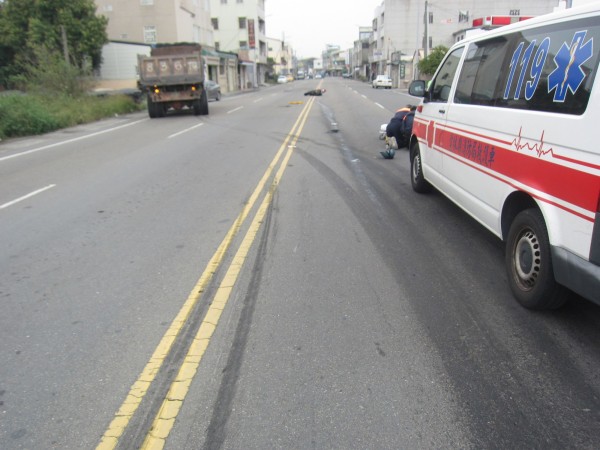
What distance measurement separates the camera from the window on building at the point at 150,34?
1781 inches

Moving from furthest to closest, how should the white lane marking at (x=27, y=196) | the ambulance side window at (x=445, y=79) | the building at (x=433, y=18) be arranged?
the building at (x=433, y=18) → the white lane marking at (x=27, y=196) → the ambulance side window at (x=445, y=79)

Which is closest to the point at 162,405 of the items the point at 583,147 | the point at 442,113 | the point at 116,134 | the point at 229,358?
the point at 229,358

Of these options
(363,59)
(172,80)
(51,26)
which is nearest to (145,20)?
(51,26)

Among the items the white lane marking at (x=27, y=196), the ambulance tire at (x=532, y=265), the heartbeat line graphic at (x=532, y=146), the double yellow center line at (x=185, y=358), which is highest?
the heartbeat line graphic at (x=532, y=146)

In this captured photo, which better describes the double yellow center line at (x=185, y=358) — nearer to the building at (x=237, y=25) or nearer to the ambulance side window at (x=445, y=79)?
the ambulance side window at (x=445, y=79)

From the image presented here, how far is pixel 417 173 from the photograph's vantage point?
25.5ft

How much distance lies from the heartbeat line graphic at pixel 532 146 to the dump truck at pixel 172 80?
19.9 m

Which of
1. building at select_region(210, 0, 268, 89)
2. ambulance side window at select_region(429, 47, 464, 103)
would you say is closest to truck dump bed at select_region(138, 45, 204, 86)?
ambulance side window at select_region(429, 47, 464, 103)

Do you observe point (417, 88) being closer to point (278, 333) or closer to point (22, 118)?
point (278, 333)

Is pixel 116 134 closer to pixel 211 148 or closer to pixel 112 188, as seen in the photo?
pixel 211 148

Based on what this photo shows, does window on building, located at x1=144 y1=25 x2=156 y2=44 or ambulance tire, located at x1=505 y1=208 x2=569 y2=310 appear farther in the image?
window on building, located at x1=144 y1=25 x2=156 y2=44

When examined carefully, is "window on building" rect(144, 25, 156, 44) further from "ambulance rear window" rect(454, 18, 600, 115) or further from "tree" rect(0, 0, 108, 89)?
"ambulance rear window" rect(454, 18, 600, 115)

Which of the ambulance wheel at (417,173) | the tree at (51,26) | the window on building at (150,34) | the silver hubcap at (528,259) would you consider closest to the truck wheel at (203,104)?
the ambulance wheel at (417,173)

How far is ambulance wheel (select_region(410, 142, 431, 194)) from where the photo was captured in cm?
763
